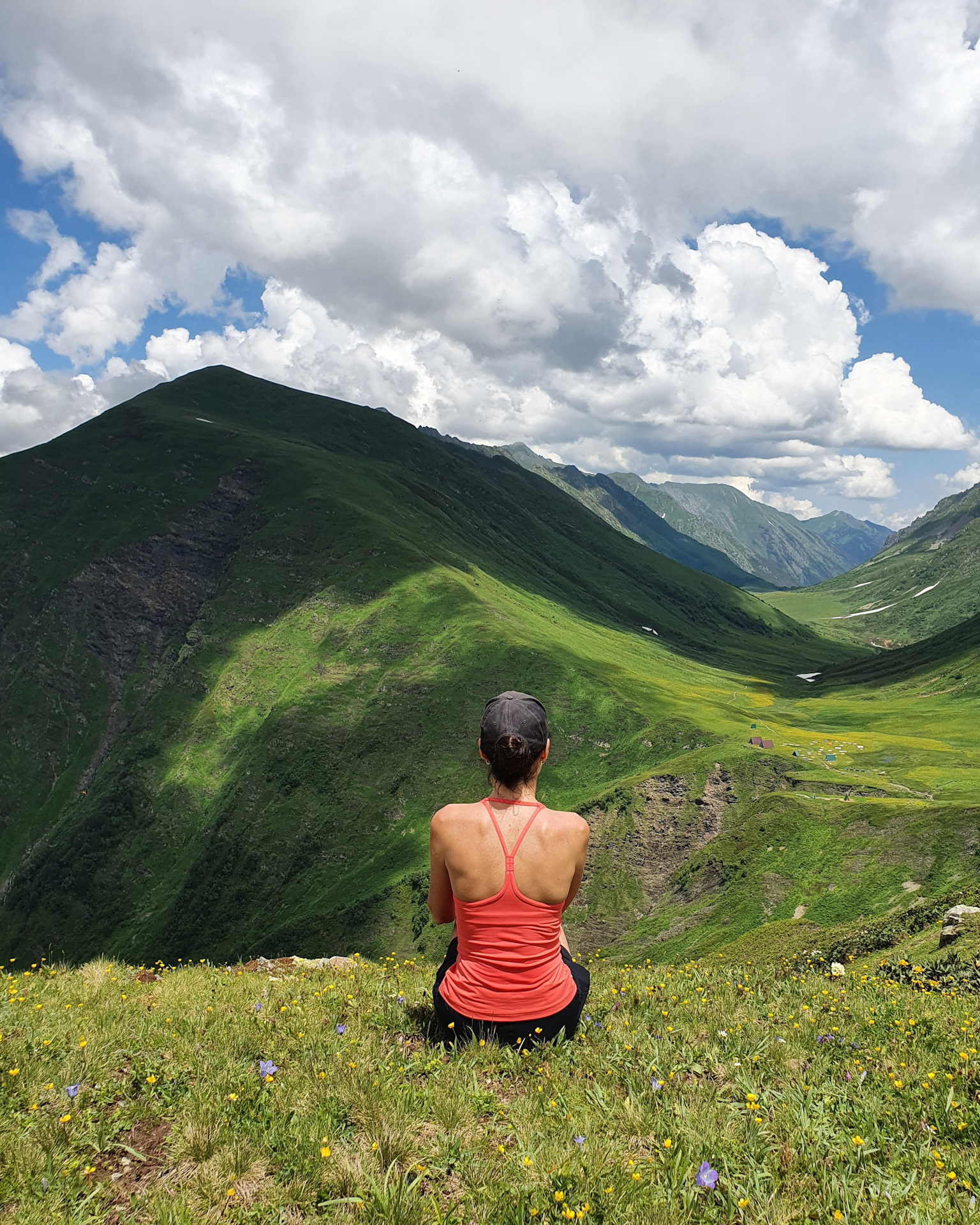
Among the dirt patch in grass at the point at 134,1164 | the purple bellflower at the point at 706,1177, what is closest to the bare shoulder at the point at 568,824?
the purple bellflower at the point at 706,1177

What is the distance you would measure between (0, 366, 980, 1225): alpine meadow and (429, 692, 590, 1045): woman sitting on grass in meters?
0.49

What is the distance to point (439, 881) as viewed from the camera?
7.16 meters

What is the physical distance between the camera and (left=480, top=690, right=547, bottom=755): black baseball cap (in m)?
6.65

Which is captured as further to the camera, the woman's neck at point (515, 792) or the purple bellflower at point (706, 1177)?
the woman's neck at point (515, 792)

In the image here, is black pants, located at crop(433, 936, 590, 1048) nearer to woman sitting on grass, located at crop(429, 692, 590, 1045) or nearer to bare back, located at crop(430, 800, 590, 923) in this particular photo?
woman sitting on grass, located at crop(429, 692, 590, 1045)

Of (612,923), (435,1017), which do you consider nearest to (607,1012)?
(435,1017)

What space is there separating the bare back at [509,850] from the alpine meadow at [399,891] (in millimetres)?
1666

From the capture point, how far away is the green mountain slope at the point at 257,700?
100375 millimetres

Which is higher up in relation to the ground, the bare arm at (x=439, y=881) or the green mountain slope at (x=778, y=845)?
the bare arm at (x=439, y=881)

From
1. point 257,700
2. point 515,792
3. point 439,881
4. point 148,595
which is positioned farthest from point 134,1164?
point 148,595

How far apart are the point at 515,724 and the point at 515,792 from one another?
0.71 metres

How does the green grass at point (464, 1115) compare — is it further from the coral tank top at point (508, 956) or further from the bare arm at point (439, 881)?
the bare arm at point (439, 881)

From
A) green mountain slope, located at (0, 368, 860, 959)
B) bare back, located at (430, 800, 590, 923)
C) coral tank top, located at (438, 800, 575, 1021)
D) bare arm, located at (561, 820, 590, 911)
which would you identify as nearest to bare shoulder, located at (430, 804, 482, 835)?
bare back, located at (430, 800, 590, 923)

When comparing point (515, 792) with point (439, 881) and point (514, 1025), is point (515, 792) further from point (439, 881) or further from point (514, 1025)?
point (514, 1025)
